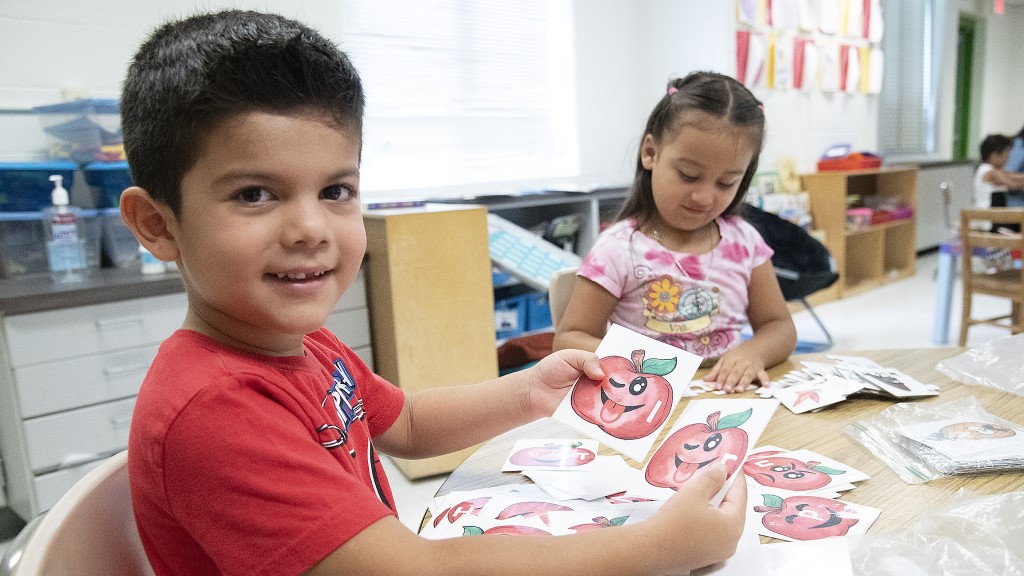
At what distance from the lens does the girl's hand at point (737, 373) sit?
120 centimetres

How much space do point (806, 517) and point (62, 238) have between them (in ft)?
8.19

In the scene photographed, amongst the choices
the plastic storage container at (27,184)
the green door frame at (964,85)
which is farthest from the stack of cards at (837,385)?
the green door frame at (964,85)

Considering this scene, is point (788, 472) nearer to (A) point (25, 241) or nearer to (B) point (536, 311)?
(A) point (25, 241)

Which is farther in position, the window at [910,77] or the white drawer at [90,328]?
the window at [910,77]

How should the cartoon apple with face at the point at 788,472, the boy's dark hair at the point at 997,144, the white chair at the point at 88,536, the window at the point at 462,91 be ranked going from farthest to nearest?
the boy's dark hair at the point at 997,144 → the window at the point at 462,91 → the cartoon apple with face at the point at 788,472 → the white chair at the point at 88,536

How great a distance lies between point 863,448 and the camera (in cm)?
94

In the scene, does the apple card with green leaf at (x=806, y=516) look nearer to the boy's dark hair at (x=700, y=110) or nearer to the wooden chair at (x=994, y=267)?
the boy's dark hair at (x=700, y=110)

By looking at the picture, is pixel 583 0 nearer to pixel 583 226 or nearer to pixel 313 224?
pixel 583 226

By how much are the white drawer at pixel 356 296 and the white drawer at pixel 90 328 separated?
0.53 metres

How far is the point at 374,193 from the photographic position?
3676 mm

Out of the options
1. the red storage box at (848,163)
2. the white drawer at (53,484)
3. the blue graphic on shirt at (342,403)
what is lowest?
the white drawer at (53,484)

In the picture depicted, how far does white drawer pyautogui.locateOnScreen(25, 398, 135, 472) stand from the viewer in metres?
1.95

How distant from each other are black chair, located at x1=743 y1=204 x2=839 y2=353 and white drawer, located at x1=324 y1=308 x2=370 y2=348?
2.10 m

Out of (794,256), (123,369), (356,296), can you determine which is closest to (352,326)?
(356,296)
